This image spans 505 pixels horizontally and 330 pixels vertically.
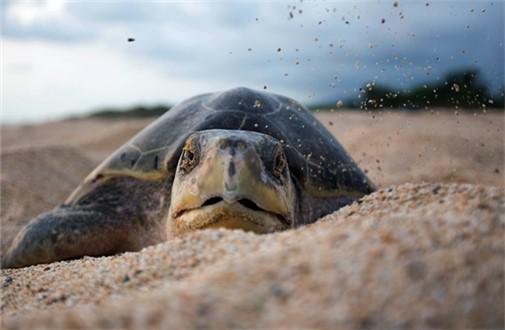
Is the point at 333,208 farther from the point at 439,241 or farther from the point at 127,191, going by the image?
the point at 439,241

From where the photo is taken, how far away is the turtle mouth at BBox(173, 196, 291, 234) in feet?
7.16

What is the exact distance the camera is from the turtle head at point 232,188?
7.12 ft

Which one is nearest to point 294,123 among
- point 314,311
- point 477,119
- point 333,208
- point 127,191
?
point 333,208

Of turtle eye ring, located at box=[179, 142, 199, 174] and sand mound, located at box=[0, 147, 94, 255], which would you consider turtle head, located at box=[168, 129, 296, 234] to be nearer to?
turtle eye ring, located at box=[179, 142, 199, 174]

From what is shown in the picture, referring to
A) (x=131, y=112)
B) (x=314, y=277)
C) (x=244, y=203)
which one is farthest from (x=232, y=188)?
(x=131, y=112)

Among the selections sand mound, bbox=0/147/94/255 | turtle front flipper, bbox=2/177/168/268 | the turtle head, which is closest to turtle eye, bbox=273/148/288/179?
the turtle head

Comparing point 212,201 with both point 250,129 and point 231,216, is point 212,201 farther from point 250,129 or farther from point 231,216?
point 250,129

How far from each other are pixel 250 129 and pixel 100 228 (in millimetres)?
979

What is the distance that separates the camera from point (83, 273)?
83.4 inches

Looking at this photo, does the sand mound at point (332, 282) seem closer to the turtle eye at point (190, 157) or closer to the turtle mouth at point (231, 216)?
the turtle mouth at point (231, 216)

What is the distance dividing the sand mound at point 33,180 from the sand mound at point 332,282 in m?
2.56

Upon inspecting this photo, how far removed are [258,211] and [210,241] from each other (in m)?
0.37

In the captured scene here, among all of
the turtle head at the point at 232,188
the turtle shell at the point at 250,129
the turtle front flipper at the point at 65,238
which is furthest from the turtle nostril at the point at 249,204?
the turtle front flipper at the point at 65,238

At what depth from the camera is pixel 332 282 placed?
51.8 inches
